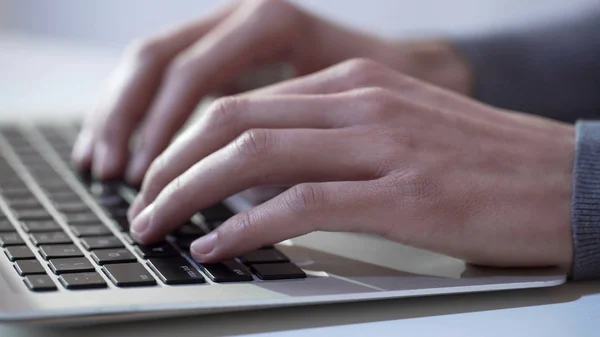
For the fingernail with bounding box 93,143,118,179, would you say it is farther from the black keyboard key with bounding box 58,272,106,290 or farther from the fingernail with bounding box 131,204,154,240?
the black keyboard key with bounding box 58,272,106,290

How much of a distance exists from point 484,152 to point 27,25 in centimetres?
227

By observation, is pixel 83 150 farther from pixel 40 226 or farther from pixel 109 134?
pixel 40 226

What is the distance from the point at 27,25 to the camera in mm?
2561

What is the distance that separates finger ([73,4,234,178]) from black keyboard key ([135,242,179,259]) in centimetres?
26

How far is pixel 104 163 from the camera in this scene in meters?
0.83

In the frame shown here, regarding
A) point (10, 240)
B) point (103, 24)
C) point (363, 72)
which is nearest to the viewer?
point (10, 240)

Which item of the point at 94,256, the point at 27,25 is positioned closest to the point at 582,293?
the point at 94,256

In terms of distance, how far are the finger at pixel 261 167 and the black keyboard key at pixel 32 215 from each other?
0.10m

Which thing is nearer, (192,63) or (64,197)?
(64,197)

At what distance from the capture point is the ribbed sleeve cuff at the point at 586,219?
56 cm

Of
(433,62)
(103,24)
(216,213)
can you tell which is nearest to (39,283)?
(216,213)

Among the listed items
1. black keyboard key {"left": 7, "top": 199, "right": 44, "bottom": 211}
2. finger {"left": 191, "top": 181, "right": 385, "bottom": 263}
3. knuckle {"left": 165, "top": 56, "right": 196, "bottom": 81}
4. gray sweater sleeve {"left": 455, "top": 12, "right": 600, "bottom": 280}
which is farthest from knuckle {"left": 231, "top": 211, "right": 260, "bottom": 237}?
gray sweater sleeve {"left": 455, "top": 12, "right": 600, "bottom": 280}

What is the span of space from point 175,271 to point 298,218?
0.30ft

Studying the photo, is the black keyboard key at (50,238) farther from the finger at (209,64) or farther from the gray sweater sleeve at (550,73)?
the gray sweater sleeve at (550,73)
